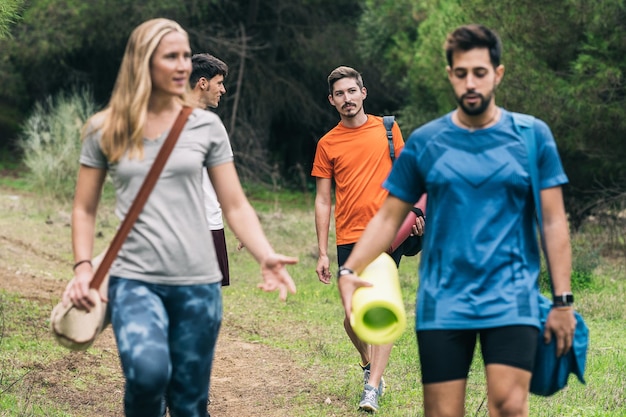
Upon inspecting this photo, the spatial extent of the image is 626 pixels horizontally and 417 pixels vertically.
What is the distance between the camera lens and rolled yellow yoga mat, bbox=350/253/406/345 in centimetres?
440

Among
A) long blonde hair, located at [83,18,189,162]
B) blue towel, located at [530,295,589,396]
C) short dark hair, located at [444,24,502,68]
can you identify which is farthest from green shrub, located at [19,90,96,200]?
blue towel, located at [530,295,589,396]

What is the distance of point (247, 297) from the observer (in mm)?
12992

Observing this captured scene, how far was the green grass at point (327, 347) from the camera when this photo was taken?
719 centimetres

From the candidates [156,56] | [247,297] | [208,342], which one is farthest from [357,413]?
[247,297]

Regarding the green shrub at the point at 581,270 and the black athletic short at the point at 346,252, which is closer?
the black athletic short at the point at 346,252

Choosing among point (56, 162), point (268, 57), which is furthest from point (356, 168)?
point (268, 57)

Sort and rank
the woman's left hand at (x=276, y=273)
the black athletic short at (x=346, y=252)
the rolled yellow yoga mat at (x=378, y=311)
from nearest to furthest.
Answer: the rolled yellow yoga mat at (x=378, y=311), the woman's left hand at (x=276, y=273), the black athletic short at (x=346, y=252)

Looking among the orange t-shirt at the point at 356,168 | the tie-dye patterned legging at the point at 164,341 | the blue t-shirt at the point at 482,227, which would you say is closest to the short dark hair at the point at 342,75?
the orange t-shirt at the point at 356,168

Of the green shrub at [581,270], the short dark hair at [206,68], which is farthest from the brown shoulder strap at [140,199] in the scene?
the green shrub at [581,270]

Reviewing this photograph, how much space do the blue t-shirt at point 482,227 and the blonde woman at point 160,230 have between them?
69 centimetres

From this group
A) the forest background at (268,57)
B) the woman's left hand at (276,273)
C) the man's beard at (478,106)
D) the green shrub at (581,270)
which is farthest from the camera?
the forest background at (268,57)

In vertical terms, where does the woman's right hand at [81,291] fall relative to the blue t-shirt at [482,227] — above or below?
below

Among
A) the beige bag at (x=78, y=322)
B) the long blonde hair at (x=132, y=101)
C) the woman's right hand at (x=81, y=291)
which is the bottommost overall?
the beige bag at (x=78, y=322)

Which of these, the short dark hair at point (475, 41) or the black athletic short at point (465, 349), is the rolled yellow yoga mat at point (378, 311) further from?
the short dark hair at point (475, 41)
